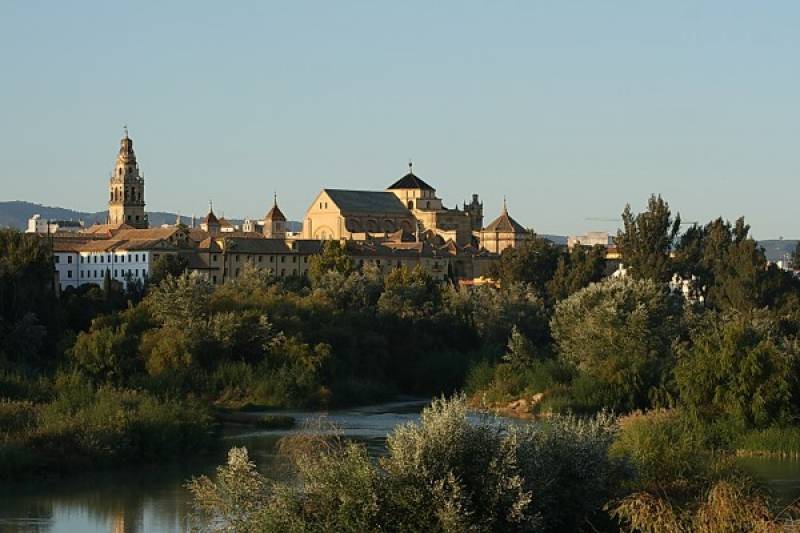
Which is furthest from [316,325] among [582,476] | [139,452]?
[582,476]

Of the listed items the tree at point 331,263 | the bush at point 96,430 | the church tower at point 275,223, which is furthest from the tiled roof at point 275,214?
the bush at point 96,430

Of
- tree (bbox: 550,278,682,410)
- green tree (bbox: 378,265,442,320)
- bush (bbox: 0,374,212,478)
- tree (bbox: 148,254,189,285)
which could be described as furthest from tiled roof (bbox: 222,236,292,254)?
bush (bbox: 0,374,212,478)

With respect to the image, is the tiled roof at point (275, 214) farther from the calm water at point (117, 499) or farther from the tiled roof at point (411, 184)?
the calm water at point (117, 499)

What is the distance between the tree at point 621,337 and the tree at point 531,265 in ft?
77.5

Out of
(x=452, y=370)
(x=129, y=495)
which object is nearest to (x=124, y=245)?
(x=452, y=370)

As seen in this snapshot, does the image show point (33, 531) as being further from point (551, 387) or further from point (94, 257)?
point (94, 257)

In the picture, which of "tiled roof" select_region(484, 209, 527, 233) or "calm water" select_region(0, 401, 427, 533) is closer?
"calm water" select_region(0, 401, 427, 533)

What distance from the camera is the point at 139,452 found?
110 ft

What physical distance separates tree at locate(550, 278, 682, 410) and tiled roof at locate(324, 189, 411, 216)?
184ft

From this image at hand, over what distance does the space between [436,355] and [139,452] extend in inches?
853

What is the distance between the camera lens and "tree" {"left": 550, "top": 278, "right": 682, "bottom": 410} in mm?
42281

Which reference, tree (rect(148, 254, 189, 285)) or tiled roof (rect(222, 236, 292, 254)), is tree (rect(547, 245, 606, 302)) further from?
tiled roof (rect(222, 236, 292, 254))

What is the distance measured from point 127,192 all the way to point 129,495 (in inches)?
3525

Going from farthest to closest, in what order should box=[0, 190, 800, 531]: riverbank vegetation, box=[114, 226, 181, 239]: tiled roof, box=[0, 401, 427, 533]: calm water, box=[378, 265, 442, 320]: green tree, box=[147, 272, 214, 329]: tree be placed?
box=[114, 226, 181, 239]: tiled roof < box=[378, 265, 442, 320]: green tree < box=[147, 272, 214, 329]: tree < box=[0, 401, 427, 533]: calm water < box=[0, 190, 800, 531]: riverbank vegetation
